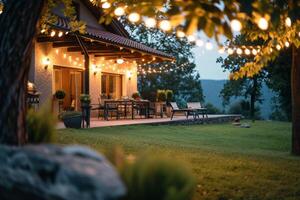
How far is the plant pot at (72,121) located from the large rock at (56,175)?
9.88m

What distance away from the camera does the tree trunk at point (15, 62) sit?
9.16ft

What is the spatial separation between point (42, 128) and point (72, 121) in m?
9.19

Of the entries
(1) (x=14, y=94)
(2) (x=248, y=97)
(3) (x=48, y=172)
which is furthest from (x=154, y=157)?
(2) (x=248, y=97)

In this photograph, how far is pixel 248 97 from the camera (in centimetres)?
3092

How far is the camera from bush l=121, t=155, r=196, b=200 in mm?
2172

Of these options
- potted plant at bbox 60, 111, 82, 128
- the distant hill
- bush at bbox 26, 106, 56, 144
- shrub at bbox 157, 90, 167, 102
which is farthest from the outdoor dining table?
bush at bbox 26, 106, 56, 144

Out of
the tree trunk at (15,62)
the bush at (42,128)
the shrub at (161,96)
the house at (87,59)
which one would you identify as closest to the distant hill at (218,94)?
the shrub at (161,96)

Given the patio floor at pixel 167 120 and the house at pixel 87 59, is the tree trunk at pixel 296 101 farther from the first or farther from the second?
the patio floor at pixel 167 120

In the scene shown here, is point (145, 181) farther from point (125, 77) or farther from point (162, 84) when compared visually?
point (162, 84)

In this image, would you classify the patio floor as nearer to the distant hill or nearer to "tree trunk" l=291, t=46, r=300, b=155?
"tree trunk" l=291, t=46, r=300, b=155

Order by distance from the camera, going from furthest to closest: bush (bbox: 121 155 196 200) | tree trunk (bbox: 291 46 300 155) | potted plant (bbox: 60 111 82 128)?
potted plant (bbox: 60 111 82 128) → tree trunk (bbox: 291 46 300 155) → bush (bbox: 121 155 196 200)

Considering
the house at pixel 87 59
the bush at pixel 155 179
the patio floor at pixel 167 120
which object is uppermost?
the house at pixel 87 59

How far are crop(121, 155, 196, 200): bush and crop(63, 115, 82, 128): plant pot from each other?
397 inches

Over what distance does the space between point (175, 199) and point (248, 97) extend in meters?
29.7
